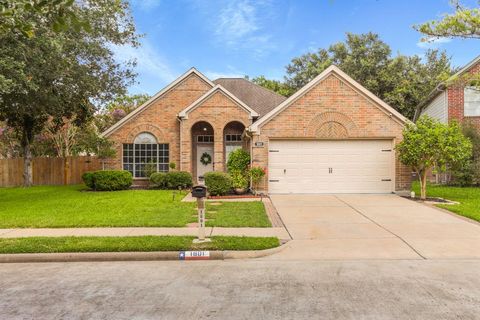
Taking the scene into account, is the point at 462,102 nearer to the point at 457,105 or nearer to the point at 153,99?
the point at 457,105

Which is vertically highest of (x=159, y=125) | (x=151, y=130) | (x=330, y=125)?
(x=159, y=125)

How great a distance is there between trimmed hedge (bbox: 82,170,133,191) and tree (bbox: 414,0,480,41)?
1428cm

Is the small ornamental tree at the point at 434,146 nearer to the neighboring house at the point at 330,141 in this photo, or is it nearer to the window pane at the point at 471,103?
the neighboring house at the point at 330,141

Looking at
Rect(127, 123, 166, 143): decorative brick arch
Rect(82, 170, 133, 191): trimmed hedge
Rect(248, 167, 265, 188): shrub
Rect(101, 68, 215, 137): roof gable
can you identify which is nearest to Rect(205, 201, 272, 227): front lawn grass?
Rect(248, 167, 265, 188): shrub

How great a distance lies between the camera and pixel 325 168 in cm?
1568

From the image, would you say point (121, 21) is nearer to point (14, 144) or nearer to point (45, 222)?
point (45, 222)

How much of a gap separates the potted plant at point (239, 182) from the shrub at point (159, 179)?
472 centimetres

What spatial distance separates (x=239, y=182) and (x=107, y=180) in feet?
23.3

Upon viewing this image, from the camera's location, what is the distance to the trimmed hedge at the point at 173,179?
1858 cm

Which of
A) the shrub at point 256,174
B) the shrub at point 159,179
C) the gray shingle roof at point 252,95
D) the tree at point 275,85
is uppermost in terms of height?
the tree at point 275,85

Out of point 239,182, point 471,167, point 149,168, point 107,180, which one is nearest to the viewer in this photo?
point 239,182

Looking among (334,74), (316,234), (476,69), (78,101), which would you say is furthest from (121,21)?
(476,69)

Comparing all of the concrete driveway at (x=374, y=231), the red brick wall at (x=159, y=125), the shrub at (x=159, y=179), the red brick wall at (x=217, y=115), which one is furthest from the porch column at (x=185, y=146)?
the concrete driveway at (x=374, y=231)

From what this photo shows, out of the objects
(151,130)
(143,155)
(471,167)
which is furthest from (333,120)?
(143,155)
